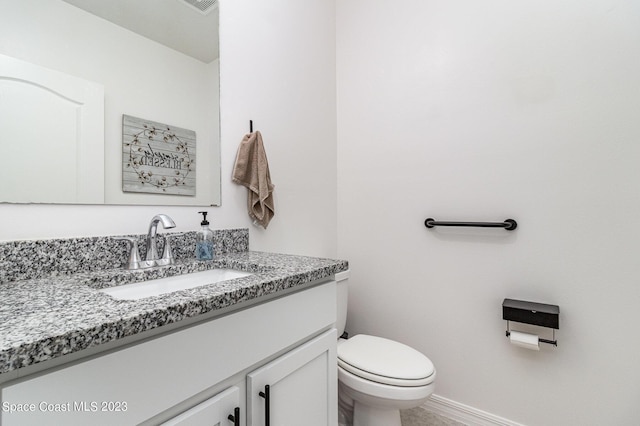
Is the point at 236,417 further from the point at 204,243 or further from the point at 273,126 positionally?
the point at 273,126

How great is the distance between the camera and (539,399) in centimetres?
131

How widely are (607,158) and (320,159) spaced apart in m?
1.34

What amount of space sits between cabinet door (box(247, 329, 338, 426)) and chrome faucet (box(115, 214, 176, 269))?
508 millimetres

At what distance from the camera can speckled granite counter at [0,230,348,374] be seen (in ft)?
1.33

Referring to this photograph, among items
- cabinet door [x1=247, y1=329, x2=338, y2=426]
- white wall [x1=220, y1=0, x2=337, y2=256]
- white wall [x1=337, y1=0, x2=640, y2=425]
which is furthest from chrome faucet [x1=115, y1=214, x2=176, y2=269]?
white wall [x1=337, y1=0, x2=640, y2=425]

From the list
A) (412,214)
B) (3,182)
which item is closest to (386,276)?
(412,214)

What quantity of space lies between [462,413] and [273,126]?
1769 mm

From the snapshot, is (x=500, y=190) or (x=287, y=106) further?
(x=287, y=106)

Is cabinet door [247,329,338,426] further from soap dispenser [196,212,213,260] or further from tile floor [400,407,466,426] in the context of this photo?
tile floor [400,407,466,426]

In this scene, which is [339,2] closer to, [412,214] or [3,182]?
[412,214]

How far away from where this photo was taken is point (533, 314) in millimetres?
1238

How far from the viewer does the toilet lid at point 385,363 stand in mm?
1128

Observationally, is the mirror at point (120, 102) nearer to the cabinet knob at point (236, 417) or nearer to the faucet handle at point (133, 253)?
Answer: the faucet handle at point (133, 253)

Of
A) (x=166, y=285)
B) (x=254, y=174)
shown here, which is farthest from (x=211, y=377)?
(x=254, y=174)
